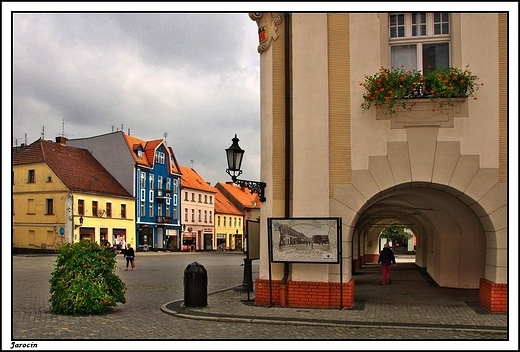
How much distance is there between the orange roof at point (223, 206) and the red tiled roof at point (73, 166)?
1020 inches

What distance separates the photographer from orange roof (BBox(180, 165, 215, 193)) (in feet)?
267

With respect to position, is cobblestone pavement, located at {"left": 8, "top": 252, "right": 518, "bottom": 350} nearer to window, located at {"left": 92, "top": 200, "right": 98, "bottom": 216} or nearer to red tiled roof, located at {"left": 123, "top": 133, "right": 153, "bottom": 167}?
window, located at {"left": 92, "top": 200, "right": 98, "bottom": 216}

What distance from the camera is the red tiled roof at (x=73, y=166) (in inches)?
2279

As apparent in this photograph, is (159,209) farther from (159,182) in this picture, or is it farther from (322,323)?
(322,323)

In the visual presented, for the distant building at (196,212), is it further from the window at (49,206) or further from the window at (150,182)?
the window at (49,206)

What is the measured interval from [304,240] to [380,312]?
2.14 meters

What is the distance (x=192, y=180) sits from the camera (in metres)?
85.2

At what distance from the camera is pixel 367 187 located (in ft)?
43.7

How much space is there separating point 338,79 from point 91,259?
637 centimetres

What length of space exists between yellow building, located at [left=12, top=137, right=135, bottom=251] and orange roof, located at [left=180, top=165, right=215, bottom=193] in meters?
17.8

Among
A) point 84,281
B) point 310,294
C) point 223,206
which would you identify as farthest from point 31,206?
point 310,294

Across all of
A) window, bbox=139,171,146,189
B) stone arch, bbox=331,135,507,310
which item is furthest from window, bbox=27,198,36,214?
stone arch, bbox=331,135,507,310

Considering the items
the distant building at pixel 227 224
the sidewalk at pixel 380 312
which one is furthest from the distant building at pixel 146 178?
the sidewalk at pixel 380 312

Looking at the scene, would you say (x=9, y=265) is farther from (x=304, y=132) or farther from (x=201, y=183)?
(x=201, y=183)
